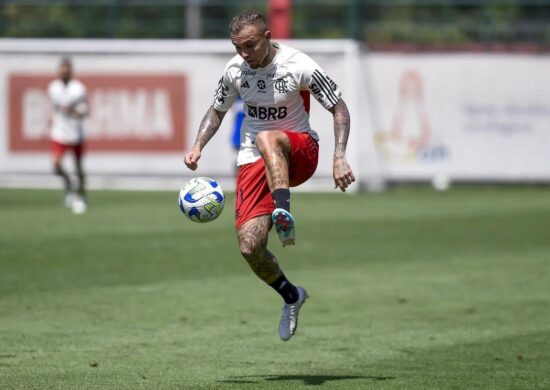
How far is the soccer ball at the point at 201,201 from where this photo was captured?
9.06 metres

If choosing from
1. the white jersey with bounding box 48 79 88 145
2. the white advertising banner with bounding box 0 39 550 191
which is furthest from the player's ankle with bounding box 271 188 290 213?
the white advertising banner with bounding box 0 39 550 191

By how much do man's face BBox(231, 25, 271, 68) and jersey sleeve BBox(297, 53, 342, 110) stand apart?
32 cm

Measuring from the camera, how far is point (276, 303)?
1285cm

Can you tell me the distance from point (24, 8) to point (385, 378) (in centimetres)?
2445

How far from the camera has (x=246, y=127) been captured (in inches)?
373

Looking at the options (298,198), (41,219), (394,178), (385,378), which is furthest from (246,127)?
(394,178)

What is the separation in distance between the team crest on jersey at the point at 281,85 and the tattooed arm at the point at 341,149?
0.39 meters

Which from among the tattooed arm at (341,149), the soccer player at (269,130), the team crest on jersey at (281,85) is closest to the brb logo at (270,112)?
the soccer player at (269,130)

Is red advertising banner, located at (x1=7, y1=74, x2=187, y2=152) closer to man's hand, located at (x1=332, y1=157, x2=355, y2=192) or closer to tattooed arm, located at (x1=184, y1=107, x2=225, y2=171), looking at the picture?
tattooed arm, located at (x1=184, y1=107, x2=225, y2=171)

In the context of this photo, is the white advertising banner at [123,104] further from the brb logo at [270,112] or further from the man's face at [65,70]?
the brb logo at [270,112]

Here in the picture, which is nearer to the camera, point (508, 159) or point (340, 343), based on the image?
point (340, 343)

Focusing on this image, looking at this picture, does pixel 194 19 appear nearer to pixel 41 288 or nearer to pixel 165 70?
pixel 165 70

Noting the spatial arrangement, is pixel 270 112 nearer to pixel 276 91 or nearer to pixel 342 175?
pixel 276 91

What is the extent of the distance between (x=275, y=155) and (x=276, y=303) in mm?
4163
